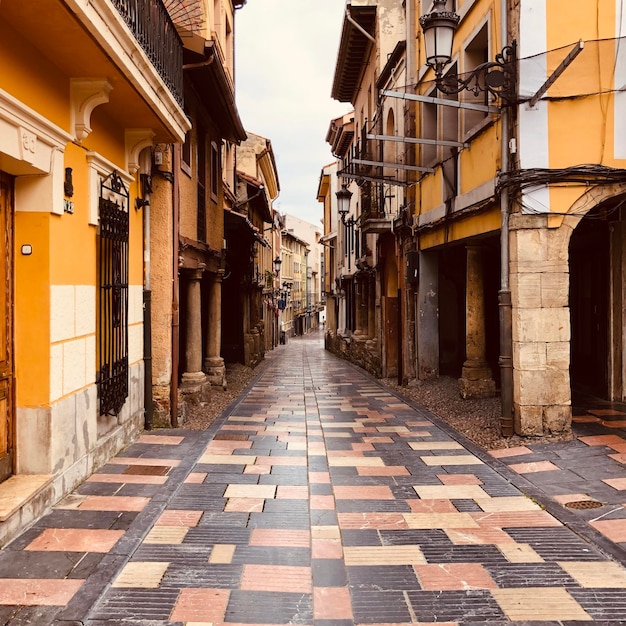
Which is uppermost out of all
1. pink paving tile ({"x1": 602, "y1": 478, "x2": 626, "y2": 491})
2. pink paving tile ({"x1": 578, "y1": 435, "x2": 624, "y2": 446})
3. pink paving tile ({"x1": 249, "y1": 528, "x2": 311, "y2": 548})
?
pink paving tile ({"x1": 578, "y1": 435, "x2": 624, "y2": 446})

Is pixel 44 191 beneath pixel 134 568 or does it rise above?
above

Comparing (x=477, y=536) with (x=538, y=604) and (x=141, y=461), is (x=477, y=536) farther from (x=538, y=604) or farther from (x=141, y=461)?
(x=141, y=461)

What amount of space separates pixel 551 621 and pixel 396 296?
13.5 metres

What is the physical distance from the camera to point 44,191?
5.20 meters

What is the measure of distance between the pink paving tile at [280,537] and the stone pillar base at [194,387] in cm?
629

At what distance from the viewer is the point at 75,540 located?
178 inches

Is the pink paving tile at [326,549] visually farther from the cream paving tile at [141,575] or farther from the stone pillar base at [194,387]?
the stone pillar base at [194,387]

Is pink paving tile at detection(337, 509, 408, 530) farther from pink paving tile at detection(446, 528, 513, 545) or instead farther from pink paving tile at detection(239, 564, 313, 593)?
pink paving tile at detection(239, 564, 313, 593)

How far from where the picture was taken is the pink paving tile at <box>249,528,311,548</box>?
455 cm

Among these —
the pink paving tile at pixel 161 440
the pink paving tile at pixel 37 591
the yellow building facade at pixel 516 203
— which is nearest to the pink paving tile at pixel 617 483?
the yellow building facade at pixel 516 203

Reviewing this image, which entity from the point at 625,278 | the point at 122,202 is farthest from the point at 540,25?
the point at 122,202

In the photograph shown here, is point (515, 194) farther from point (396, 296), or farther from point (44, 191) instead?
point (396, 296)

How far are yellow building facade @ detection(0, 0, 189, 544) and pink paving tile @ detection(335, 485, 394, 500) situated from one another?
2.43 metres

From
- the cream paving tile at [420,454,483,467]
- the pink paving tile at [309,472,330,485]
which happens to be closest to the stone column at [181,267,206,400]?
the pink paving tile at [309,472,330,485]
